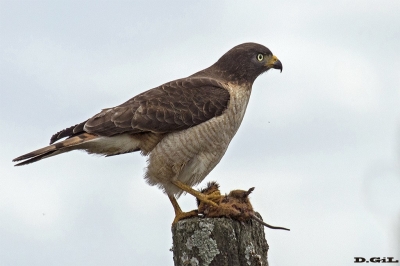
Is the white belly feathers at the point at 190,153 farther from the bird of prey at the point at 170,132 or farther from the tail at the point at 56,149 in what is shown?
the tail at the point at 56,149

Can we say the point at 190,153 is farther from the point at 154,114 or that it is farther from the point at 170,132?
the point at 154,114

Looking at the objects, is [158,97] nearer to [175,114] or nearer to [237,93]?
[175,114]

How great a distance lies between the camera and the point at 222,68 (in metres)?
8.62

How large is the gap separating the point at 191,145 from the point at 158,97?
0.75m

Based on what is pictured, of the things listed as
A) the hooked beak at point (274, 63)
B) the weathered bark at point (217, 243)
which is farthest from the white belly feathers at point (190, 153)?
the weathered bark at point (217, 243)

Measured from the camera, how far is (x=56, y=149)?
24.7 feet

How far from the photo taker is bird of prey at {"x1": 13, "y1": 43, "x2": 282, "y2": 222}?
7.55 meters

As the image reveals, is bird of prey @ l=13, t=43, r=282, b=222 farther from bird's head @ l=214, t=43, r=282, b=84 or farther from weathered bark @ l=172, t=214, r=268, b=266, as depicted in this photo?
weathered bark @ l=172, t=214, r=268, b=266

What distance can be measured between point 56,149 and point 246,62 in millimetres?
2592

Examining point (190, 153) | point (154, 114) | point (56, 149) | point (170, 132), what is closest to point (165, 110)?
point (154, 114)

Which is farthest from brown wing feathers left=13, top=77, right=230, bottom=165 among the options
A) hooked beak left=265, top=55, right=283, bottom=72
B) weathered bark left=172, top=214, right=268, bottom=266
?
weathered bark left=172, top=214, right=268, bottom=266

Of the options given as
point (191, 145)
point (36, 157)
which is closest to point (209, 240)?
point (191, 145)

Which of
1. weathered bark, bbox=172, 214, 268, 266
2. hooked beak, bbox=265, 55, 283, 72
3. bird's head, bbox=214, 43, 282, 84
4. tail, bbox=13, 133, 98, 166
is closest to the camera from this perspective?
weathered bark, bbox=172, 214, 268, 266

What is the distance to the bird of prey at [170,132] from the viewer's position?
297 inches
